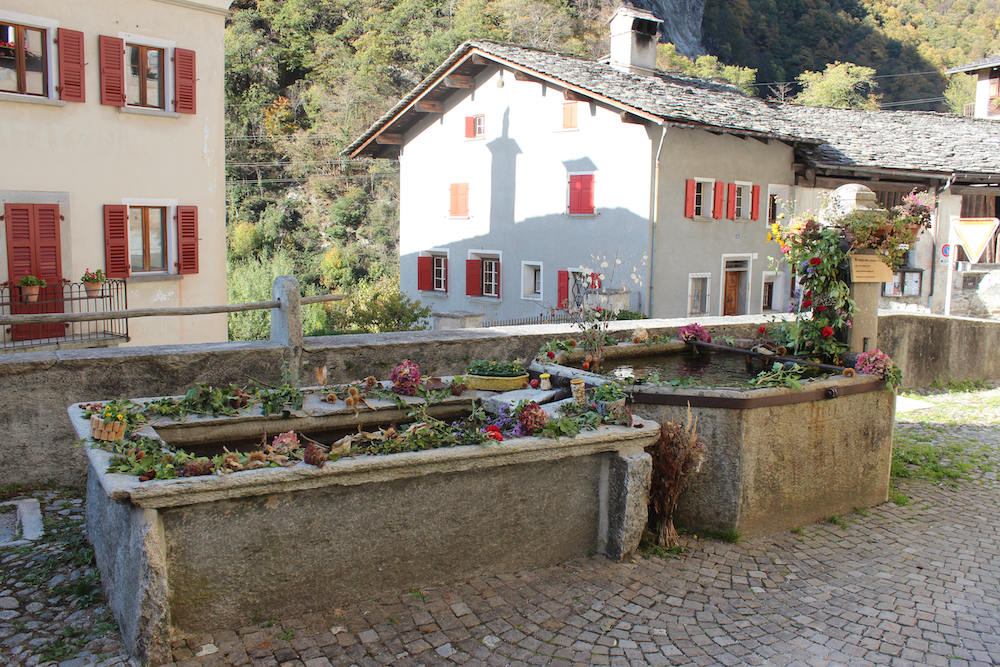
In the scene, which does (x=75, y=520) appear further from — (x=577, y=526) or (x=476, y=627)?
(x=577, y=526)

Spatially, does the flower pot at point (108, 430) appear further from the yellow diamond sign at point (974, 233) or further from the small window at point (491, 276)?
the small window at point (491, 276)

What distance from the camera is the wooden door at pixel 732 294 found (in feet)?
72.2

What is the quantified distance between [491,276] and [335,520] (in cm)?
1961

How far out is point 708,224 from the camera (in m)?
21.0

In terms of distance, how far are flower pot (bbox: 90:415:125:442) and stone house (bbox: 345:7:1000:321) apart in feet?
51.5

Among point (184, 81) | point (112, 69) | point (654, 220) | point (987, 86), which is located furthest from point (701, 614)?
point (987, 86)

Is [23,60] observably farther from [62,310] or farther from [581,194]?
[581,194]

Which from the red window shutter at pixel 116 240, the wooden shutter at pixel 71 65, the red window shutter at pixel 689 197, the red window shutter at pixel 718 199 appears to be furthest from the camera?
the red window shutter at pixel 718 199

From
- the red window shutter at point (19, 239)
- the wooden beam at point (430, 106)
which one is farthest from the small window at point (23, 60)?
the wooden beam at point (430, 106)

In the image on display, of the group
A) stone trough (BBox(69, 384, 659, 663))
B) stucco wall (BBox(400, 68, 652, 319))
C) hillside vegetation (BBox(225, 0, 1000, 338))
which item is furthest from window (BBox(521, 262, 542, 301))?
stone trough (BBox(69, 384, 659, 663))

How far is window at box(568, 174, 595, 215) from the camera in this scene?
20.7m

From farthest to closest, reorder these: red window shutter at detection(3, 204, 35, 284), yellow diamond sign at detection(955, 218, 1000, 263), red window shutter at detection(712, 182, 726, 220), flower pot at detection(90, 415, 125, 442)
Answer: red window shutter at detection(712, 182, 726, 220), red window shutter at detection(3, 204, 35, 284), yellow diamond sign at detection(955, 218, 1000, 263), flower pot at detection(90, 415, 125, 442)

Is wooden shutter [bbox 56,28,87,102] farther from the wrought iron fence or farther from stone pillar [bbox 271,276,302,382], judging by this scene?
stone pillar [bbox 271,276,302,382]

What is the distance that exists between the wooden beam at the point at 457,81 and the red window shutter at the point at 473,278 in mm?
4664
